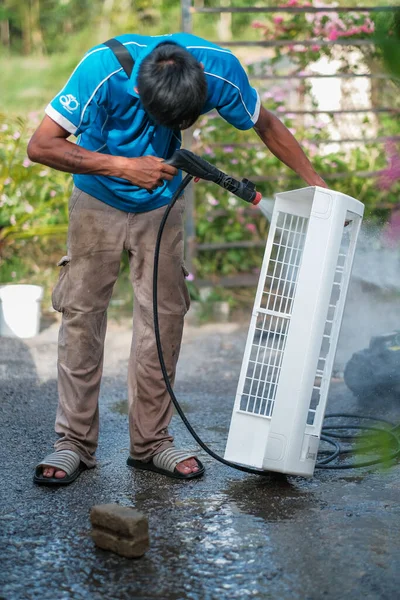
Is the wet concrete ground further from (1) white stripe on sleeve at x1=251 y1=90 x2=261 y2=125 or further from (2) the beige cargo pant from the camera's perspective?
(1) white stripe on sleeve at x1=251 y1=90 x2=261 y2=125

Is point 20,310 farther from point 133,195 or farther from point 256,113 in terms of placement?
point 256,113

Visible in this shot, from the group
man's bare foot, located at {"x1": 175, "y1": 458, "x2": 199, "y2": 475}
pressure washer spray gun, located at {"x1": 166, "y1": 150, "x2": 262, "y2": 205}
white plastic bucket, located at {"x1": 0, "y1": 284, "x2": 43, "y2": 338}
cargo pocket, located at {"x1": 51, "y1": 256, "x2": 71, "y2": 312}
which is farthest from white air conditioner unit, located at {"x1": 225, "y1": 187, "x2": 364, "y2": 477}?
white plastic bucket, located at {"x1": 0, "y1": 284, "x2": 43, "y2": 338}

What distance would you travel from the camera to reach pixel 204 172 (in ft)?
9.21

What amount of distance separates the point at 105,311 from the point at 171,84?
980 mm

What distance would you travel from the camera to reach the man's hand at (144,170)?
278 centimetres

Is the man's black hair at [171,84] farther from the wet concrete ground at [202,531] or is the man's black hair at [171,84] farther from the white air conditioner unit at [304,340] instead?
the wet concrete ground at [202,531]

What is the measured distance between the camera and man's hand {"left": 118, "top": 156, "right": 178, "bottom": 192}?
9.12 feet

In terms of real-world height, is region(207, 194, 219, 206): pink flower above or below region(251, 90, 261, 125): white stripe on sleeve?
above

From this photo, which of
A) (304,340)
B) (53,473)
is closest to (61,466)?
(53,473)

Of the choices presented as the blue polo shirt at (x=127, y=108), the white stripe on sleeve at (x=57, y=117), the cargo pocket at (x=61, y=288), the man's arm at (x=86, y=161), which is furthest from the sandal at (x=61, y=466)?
the white stripe on sleeve at (x=57, y=117)

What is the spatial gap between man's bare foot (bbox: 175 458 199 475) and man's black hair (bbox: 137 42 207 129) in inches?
50.5

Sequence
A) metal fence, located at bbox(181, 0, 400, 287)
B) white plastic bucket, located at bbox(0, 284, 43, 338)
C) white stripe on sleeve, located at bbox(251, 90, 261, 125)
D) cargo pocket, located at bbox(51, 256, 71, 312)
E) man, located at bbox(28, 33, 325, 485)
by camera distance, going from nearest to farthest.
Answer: man, located at bbox(28, 33, 325, 485)
white stripe on sleeve, located at bbox(251, 90, 261, 125)
cargo pocket, located at bbox(51, 256, 71, 312)
white plastic bucket, located at bbox(0, 284, 43, 338)
metal fence, located at bbox(181, 0, 400, 287)

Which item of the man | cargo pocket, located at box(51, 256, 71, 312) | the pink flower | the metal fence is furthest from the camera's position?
the pink flower

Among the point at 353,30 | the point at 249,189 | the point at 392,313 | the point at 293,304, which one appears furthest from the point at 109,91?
the point at 353,30
